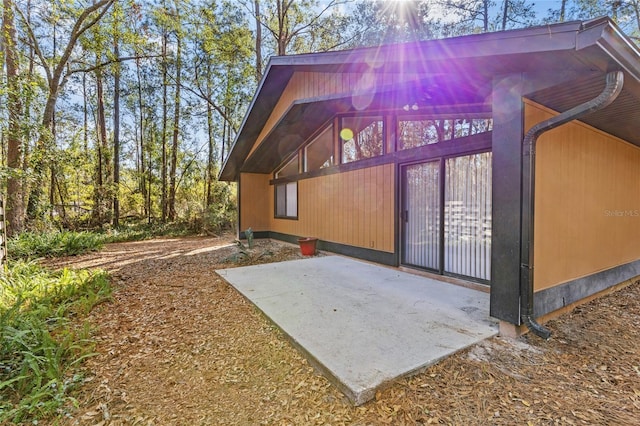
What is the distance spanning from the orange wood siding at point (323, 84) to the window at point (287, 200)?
79.7 inches

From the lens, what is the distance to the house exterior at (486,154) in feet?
7.61

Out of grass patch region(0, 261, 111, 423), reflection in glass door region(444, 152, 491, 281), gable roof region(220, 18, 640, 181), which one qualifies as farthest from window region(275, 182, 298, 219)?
grass patch region(0, 261, 111, 423)

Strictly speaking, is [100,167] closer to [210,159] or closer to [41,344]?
[210,159]

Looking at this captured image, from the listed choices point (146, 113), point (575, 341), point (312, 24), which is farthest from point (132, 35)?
point (575, 341)

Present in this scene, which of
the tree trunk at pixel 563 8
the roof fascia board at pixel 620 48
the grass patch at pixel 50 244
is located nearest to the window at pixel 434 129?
the roof fascia board at pixel 620 48

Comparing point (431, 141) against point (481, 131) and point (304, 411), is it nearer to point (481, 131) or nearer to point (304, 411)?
point (481, 131)

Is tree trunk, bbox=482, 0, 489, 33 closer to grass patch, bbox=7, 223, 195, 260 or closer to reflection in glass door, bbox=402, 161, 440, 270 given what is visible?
reflection in glass door, bbox=402, 161, 440, 270

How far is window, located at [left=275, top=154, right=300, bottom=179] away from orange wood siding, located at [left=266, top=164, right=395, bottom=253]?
59 cm

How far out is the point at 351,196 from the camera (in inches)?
231

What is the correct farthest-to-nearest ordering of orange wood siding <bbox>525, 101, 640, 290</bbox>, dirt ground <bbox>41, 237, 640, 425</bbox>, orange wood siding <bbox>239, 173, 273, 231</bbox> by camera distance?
orange wood siding <bbox>239, 173, 273, 231</bbox>, orange wood siding <bbox>525, 101, 640, 290</bbox>, dirt ground <bbox>41, 237, 640, 425</bbox>

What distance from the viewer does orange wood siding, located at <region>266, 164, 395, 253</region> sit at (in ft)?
16.4

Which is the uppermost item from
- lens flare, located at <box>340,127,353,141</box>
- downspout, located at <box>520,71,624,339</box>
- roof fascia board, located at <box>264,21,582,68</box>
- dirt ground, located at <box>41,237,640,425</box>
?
lens flare, located at <box>340,127,353,141</box>

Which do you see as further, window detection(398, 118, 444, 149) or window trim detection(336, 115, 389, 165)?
window trim detection(336, 115, 389, 165)

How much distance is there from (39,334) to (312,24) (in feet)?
44.9
